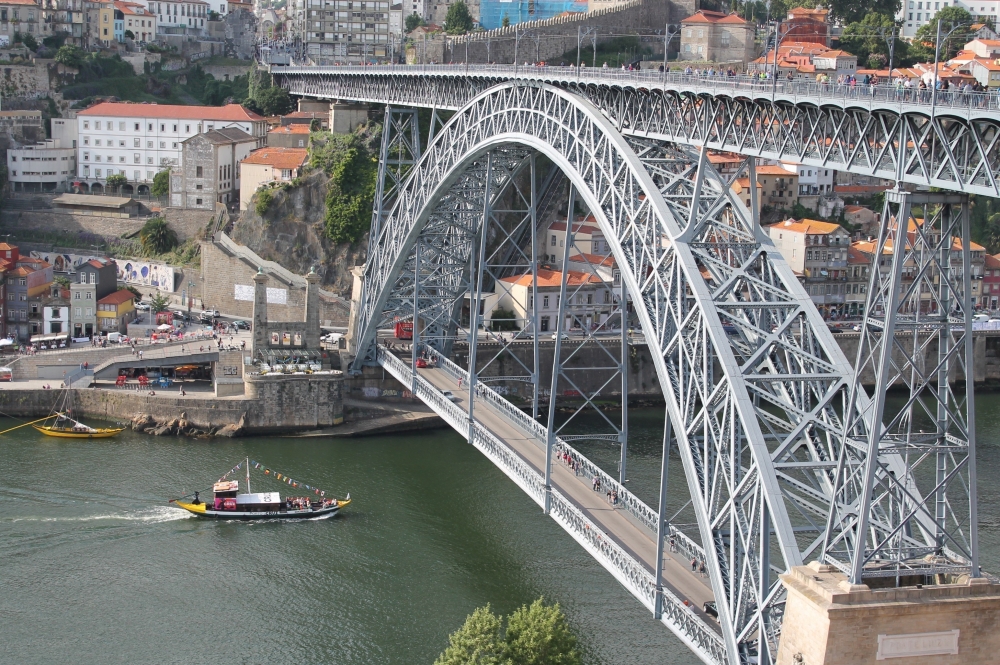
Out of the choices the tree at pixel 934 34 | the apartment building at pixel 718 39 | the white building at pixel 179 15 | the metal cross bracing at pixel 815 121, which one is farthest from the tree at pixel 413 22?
the metal cross bracing at pixel 815 121

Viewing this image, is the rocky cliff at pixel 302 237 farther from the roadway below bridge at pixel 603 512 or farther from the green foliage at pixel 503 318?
the roadway below bridge at pixel 603 512

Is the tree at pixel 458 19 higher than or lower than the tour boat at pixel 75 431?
higher

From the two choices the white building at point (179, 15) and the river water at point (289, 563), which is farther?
the white building at point (179, 15)

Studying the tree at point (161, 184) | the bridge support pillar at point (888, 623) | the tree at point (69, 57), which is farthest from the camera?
the tree at point (69, 57)

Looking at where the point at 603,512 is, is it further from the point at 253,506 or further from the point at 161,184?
the point at 161,184

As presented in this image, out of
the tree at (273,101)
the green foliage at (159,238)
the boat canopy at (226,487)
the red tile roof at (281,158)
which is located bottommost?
the boat canopy at (226,487)

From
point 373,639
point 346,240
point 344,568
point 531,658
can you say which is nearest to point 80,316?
point 346,240

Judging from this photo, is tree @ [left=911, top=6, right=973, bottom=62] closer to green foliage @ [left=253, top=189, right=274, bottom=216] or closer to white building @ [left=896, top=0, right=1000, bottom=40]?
white building @ [left=896, top=0, right=1000, bottom=40]

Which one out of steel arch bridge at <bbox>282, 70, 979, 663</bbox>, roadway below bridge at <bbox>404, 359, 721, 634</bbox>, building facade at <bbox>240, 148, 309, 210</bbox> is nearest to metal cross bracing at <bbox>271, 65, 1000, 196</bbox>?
steel arch bridge at <bbox>282, 70, 979, 663</bbox>

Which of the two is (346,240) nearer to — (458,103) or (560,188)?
(560,188)
